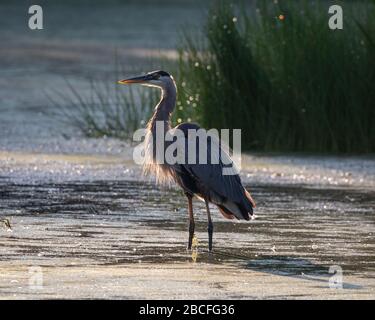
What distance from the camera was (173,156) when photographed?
10.6 m

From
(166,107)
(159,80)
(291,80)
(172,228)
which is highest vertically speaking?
(159,80)

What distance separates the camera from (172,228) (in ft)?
36.1

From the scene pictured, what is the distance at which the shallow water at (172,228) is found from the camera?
31.2ft

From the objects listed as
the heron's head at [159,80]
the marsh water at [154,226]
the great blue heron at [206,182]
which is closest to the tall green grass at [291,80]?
the marsh water at [154,226]

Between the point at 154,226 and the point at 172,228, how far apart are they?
6.0 inches

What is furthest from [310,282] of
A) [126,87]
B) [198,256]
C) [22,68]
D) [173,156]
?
[22,68]

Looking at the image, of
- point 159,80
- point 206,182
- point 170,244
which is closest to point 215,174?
point 206,182

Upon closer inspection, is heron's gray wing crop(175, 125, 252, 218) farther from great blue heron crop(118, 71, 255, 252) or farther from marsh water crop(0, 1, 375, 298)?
marsh water crop(0, 1, 375, 298)

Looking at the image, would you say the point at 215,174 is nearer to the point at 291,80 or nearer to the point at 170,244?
the point at 170,244

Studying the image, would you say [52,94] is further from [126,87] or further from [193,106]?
[193,106]

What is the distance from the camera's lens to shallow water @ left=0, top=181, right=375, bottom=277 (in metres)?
9.50

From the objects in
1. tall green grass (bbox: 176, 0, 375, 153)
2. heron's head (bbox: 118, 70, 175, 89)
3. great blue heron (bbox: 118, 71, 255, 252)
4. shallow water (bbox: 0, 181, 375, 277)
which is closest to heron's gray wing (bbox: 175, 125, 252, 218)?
great blue heron (bbox: 118, 71, 255, 252)

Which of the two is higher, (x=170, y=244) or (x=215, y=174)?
(x=215, y=174)

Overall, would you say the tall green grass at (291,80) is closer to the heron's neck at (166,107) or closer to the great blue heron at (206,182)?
the heron's neck at (166,107)
